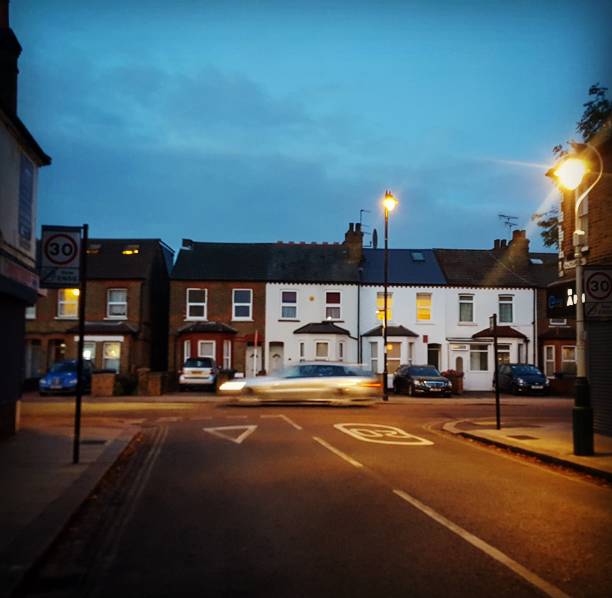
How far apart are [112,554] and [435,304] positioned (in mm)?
37806

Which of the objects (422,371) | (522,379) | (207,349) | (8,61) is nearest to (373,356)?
(422,371)

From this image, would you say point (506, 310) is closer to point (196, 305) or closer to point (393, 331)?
point (393, 331)

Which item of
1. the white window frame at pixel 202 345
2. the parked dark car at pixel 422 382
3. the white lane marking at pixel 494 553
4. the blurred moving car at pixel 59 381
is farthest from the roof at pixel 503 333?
the white lane marking at pixel 494 553

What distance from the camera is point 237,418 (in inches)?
818

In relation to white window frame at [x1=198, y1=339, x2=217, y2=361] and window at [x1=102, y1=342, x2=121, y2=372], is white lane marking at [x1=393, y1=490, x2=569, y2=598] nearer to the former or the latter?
white window frame at [x1=198, y1=339, x2=217, y2=361]

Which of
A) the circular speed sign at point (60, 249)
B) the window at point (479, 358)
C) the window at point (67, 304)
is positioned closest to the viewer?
the circular speed sign at point (60, 249)

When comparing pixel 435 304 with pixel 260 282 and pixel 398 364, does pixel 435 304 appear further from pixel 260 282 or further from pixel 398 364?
pixel 260 282

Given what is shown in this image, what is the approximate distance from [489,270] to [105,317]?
23860mm

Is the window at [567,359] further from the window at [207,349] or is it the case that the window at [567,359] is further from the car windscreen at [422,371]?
the window at [207,349]

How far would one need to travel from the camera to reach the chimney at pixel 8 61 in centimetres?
1487

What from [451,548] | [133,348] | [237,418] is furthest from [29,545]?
[133,348]

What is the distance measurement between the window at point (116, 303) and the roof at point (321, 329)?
33.3ft

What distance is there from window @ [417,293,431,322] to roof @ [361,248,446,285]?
834 mm

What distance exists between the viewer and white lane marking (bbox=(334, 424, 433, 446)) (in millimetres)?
15289
